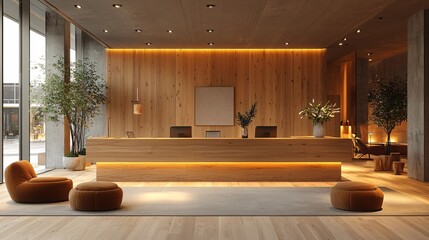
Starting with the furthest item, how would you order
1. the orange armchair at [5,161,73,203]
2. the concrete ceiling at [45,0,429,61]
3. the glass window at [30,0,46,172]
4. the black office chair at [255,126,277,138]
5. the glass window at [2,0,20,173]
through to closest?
the glass window at [30,0,46,172], the black office chair at [255,126,277,138], the glass window at [2,0,20,173], the concrete ceiling at [45,0,429,61], the orange armchair at [5,161,73,203]

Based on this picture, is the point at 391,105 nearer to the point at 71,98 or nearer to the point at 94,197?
the point at 71,98

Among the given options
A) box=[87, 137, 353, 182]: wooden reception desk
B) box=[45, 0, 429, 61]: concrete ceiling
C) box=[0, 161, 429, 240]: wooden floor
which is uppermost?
box=[45, 0, 429, 61]: concrete ceiling

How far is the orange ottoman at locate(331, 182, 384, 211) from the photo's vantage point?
244 inches

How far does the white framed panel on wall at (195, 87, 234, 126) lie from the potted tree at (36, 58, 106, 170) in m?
2.39

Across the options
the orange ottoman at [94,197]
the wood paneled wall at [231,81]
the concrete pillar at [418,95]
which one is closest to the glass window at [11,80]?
the wood paneled wall at [231,81]

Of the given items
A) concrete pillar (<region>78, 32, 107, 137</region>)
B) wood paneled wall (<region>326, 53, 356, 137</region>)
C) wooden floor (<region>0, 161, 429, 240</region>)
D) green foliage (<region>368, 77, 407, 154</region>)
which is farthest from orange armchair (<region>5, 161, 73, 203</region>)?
wood paneled wall (<region>326, 53, 356, 137</region>)

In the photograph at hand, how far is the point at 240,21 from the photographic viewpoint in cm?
931

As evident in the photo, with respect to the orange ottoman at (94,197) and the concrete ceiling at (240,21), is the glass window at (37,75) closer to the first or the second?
the concrete ceiling at (240,21)

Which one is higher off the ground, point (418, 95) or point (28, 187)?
point (418, 95)

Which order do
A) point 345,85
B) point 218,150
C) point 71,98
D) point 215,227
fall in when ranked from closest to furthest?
1. point 215,227
2. point 218,150
3. point 71,98
4. point 345,85

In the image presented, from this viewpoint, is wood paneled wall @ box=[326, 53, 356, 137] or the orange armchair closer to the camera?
the orange armchair

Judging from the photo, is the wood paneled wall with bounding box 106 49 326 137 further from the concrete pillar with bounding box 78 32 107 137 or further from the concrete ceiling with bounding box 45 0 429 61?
the concrete pillar with bounding box 78 32 107 137

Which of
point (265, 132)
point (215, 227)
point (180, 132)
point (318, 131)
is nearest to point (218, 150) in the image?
point (180, 132)

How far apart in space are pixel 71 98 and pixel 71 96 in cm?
5
